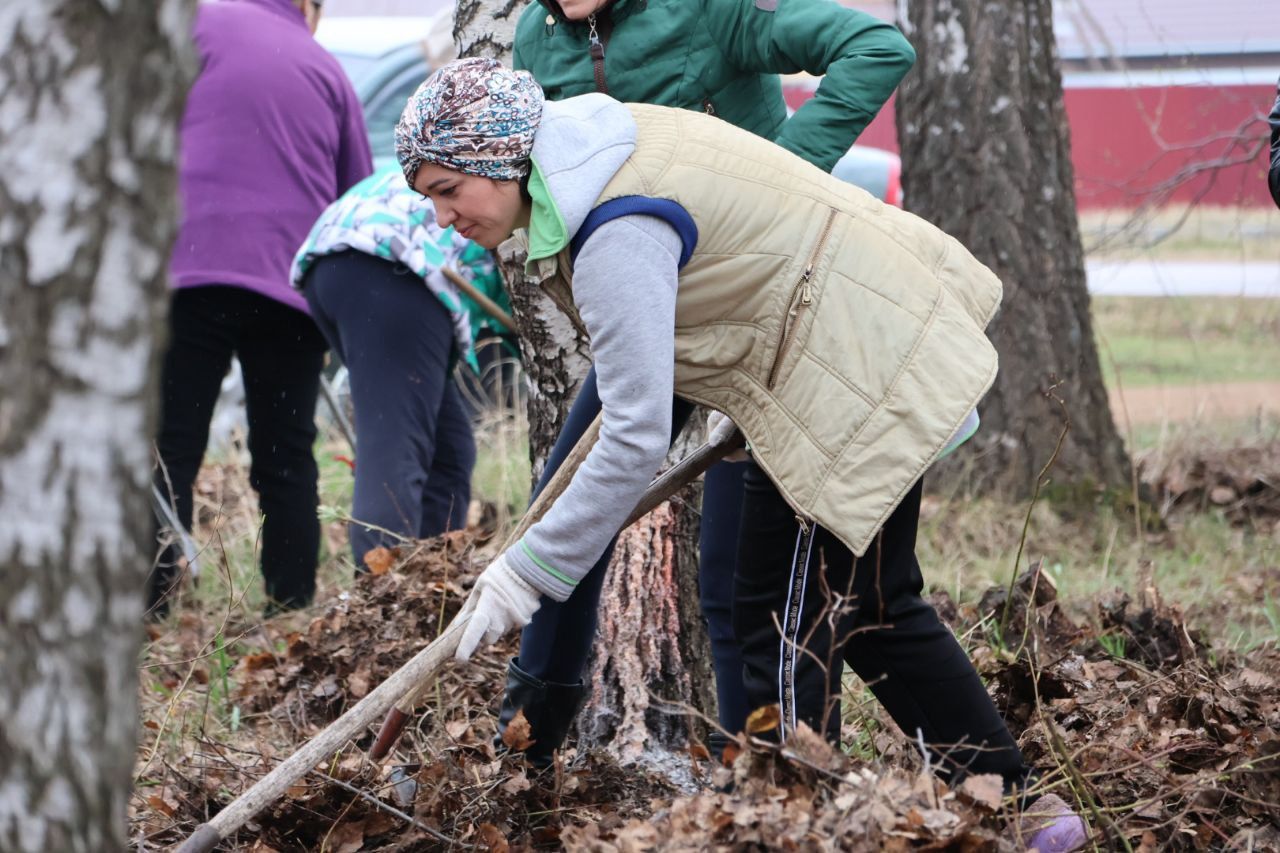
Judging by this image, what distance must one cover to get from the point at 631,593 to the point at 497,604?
33.4 inches

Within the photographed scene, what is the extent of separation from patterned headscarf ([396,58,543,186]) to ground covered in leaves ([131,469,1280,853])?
0.94 metres

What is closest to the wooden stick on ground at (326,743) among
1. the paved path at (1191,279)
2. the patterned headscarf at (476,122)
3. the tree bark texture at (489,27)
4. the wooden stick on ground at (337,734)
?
the wooden stick on ground at (337,734)

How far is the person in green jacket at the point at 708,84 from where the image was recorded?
2.88m

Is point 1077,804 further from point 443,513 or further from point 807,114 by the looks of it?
point 443,513

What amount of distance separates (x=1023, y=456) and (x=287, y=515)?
9.00 ft

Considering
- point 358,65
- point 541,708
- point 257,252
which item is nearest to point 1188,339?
point 358,65

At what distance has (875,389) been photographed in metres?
2.37

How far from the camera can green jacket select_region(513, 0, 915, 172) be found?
288 centimetres

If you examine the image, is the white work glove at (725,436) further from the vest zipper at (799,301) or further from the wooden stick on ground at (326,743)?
the wooden stick on ground at (326,743)

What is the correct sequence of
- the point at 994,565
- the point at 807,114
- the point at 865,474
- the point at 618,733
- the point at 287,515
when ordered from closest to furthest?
the point at 865,474 < the point at 807,114 < the point at 618,733 < the point at 287,515 < the point at 994,565

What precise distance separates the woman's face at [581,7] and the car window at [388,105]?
5.57 metres

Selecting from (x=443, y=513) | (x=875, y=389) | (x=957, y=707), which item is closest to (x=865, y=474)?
(x=875, y=389)

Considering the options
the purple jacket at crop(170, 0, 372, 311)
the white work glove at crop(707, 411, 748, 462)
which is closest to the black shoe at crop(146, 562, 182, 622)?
the purple jacket at crop(170, 0, 372, 311)

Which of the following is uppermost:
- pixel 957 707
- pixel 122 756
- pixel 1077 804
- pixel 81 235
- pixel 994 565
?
pixel 81 235
